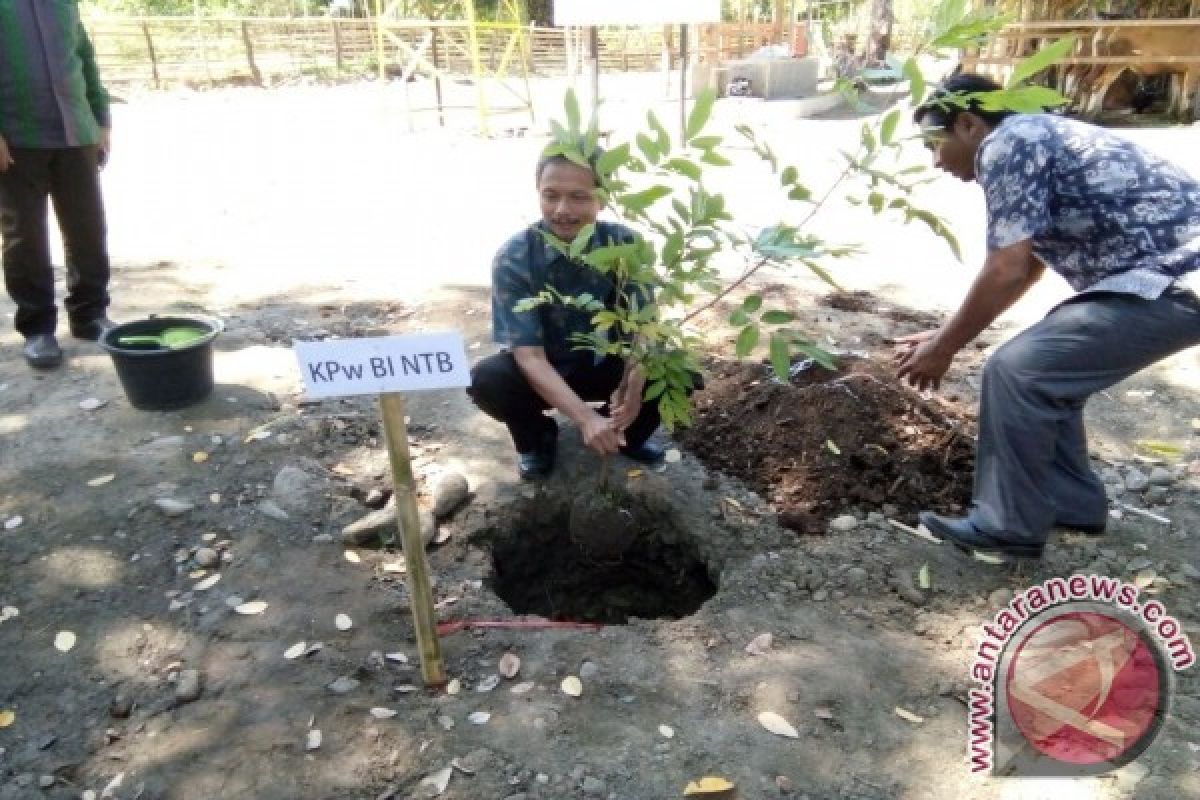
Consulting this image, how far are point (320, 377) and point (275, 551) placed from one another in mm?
1092

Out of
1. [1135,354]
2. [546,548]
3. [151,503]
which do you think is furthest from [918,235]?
[151,503]

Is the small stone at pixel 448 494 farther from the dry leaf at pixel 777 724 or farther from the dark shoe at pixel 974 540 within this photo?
the dark shoe at pixel 974 540

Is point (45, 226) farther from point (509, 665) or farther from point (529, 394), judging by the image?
point (509, 665)

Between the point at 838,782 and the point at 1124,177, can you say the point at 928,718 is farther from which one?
the point at 1124,177

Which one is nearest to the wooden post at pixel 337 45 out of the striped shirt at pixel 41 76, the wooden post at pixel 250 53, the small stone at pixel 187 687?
the wooden post at pixel 250 53

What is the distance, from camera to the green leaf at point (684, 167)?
1.79 m

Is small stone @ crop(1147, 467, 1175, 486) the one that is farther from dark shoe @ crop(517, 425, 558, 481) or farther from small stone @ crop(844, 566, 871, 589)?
dark shoe @ crop(517, 425, 558, 481)

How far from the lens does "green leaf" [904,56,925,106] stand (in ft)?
5.76

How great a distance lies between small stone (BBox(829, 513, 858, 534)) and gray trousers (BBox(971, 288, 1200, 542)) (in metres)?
0.37

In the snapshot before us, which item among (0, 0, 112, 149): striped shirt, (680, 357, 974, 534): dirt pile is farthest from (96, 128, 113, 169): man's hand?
(680, 357, 974, 534): dirt pile

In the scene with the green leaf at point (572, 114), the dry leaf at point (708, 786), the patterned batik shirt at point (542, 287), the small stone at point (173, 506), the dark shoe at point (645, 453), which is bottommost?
the dry leaf at point (708, 786)

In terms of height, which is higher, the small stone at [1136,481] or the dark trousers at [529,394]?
the dark trousers at [529,394]

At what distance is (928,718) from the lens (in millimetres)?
2119

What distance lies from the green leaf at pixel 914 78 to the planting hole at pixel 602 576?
1.63 metres
